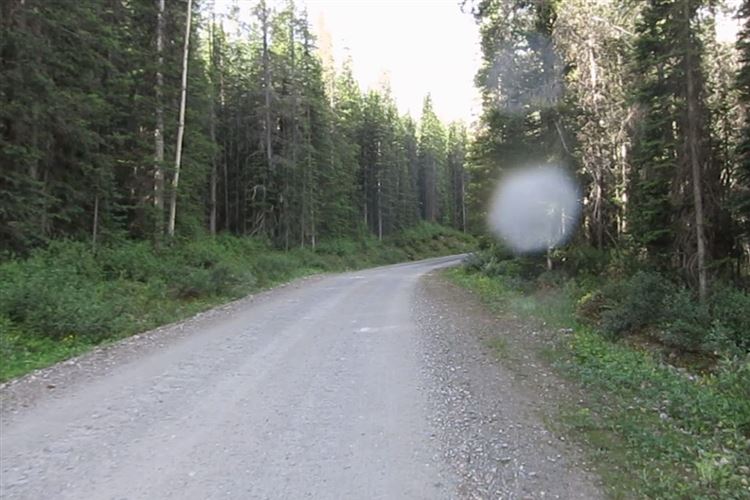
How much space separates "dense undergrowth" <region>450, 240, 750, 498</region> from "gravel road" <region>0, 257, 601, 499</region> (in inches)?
22.0

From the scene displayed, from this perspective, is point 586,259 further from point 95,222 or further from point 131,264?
point 95,222

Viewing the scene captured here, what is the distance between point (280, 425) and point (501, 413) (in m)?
2.22

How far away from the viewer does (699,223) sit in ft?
35.2

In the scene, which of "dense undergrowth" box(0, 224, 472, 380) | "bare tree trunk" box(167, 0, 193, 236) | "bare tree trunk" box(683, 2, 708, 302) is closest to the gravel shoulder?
"bare tree trunk" box(683, 2, 708, 302)

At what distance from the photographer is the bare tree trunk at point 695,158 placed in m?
10.7

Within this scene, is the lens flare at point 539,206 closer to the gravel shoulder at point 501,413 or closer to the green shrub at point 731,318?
the green shrub at point 731,318

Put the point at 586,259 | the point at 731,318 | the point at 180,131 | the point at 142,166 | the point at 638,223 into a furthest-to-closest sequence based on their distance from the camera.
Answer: the point at 180,131 → the point at 142,166 → the point at 586,259 → the point at 638,223 → the point at 731,318

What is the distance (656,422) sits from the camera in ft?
16.4

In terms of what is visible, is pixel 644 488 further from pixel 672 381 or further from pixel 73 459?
pixel 73 459

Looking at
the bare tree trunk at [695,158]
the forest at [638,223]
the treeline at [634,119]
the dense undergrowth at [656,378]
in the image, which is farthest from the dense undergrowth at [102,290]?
the bare tree trunk at [695,158]

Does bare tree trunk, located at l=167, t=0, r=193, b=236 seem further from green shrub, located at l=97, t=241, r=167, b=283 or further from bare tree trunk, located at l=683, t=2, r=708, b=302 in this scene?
bare tree trunk, located at l=683, t=2, r=708, b=302

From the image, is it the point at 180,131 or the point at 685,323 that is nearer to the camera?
the point at 685,323

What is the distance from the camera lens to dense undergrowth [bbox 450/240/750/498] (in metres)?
3.91

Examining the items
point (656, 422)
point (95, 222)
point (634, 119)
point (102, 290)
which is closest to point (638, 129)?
point (634, 119)
